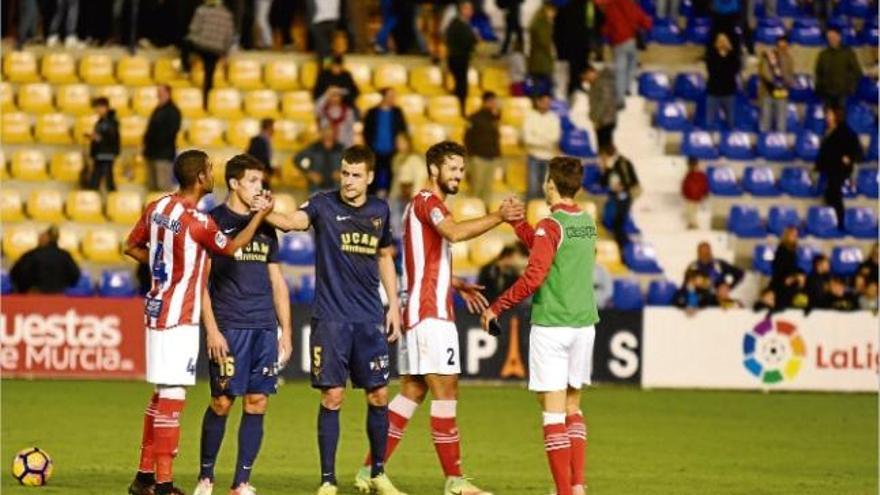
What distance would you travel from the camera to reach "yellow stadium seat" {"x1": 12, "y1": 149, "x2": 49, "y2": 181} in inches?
1116

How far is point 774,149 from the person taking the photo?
30859mm

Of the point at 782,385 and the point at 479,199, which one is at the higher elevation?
the point at 479,199

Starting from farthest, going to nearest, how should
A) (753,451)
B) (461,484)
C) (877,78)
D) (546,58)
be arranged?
1. (877,78)
2. (546,58)
3. (753,451)
4. (461,484)

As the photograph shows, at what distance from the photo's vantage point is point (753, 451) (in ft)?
57.9

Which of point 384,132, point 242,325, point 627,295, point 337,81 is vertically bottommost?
point 242,325

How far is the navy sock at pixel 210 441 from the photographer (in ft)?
42.0

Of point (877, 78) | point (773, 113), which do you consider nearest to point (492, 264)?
point (773, 113)

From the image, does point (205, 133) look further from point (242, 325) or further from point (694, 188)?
point (242, 325)

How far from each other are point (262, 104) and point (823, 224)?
797 centimetres

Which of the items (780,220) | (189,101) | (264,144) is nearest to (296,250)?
(264,144)

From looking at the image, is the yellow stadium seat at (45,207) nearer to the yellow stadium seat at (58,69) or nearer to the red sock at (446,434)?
the yellow stadium seat at (58,69)

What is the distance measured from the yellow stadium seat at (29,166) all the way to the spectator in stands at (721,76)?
947 centimetres

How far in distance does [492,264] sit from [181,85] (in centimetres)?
748

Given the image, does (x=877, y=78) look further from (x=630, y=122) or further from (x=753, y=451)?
(x=753, y=451)
